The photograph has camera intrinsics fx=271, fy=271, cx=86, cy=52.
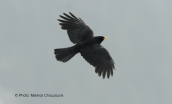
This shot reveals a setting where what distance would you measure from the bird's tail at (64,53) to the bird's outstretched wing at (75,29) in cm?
87

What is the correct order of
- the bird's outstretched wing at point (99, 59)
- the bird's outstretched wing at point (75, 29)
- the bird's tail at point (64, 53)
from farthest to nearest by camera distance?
the bird's outstretched wing at point (75, 29)
the bird's tail at point (64, 53)
the bird's outstretched wing at point (99, 59)

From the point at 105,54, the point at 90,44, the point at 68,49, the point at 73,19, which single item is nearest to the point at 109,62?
the point at 105,54

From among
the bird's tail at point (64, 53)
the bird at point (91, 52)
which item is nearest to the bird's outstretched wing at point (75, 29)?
the bird at point (91, 52)

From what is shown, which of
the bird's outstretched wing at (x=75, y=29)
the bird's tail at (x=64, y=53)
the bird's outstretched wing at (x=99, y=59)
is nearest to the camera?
the bird's outstretched wing at (x=99, y=59)

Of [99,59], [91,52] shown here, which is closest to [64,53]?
[91,52]

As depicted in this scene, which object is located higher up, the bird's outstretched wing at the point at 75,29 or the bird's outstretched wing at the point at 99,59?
the bird's outstretched wing at the point at 75,29

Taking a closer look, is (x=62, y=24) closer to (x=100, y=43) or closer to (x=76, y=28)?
(x=76, y=28)

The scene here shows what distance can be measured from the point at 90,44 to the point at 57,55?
2422 millimetres

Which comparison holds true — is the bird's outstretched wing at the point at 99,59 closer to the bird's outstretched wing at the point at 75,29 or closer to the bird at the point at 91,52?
the bird at the point at 91,52

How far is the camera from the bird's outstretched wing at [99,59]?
729 inches

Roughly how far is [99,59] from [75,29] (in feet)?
9.59

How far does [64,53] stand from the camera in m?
18.8

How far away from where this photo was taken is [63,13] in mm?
20031

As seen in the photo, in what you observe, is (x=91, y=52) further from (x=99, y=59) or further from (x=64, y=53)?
(x=64, y=53)
